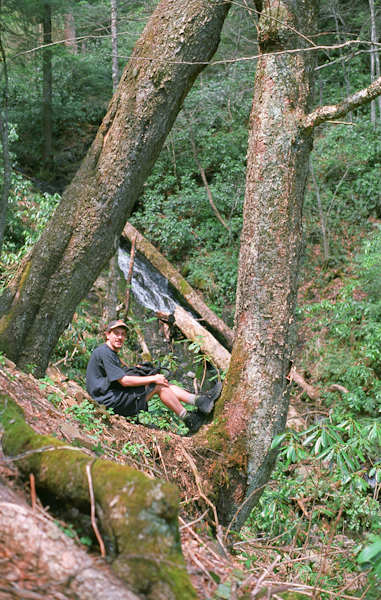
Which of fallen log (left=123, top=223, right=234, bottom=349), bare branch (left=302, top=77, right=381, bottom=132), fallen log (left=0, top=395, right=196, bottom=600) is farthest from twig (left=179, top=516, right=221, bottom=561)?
fallen log (left=123, top=223, right=234, bottom=349)

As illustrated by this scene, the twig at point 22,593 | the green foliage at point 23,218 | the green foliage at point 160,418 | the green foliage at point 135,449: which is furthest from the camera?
the green foliage at point 23,218

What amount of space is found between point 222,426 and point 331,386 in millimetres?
5333

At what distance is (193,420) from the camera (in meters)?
4.02

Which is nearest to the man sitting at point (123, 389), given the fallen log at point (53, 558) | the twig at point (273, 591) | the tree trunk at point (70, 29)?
the twig at point (273, 591)

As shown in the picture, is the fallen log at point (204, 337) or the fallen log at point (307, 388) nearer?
the fallen log at point (204, 337)

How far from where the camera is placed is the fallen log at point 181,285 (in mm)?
9586

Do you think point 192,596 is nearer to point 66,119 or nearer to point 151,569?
point 151,569

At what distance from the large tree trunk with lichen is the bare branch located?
99mm

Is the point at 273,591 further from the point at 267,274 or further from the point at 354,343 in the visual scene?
the point at 354,343

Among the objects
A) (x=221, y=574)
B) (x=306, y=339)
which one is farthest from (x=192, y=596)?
(x=306, y=339)

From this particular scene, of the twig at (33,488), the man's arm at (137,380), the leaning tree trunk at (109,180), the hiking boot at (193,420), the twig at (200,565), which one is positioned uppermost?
the leaning tree trunk at (109,180)

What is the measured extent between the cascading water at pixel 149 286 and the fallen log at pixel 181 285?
0.38m

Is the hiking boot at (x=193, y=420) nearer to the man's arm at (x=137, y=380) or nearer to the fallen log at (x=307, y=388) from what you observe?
the man's arm at (x=137, y=380)

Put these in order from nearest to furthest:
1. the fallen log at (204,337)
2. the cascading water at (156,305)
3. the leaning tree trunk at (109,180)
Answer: the leaning tree trunk at (109,180)
the fallen log at (204,337)
the cascading water at (156,305)
